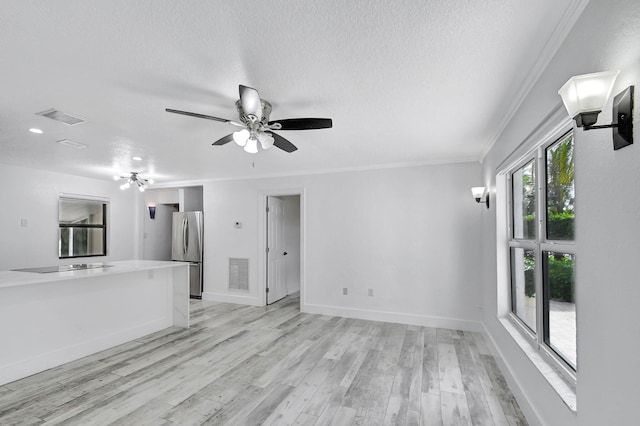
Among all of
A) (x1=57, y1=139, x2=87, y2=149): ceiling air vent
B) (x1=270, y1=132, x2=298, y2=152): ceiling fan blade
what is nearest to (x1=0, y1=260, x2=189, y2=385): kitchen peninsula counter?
(x1=57, y1=139, x2=87, y2=149): ceiling air vent

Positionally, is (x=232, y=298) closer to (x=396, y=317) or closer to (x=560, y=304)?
(x=396, y=317)

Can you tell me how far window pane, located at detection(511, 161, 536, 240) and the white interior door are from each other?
158 inches

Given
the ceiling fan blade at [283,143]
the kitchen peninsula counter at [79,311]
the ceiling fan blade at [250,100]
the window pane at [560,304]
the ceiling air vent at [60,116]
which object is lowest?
the kitchen peninsula counter at [79,311]

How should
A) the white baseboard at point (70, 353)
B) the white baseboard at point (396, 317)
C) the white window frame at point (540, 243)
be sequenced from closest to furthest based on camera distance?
1. the white window frame at point (540, 243)
2. the white baseboard at point (70, 353)
3. the white baseboard at point (396, 317)

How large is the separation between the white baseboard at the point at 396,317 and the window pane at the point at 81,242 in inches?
177

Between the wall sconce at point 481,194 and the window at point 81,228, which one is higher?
the wall sconce at point 481,194

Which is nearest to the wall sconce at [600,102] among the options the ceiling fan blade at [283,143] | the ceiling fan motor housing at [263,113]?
the ceiling fan motor housing at [263,113]

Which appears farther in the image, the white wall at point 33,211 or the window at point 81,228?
the window at point 81,228

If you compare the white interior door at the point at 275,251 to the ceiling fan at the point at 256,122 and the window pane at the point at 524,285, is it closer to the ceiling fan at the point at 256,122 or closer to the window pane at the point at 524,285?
the ceiling fan at the point at 256,122

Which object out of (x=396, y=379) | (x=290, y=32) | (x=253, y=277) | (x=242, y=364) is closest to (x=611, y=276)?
(x=290, y=32)

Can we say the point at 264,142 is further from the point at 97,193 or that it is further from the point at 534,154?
the point at 97,193

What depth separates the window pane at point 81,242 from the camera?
5.54m

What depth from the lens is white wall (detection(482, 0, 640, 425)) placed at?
1.06 meters

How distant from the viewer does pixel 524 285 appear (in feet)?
9.04
